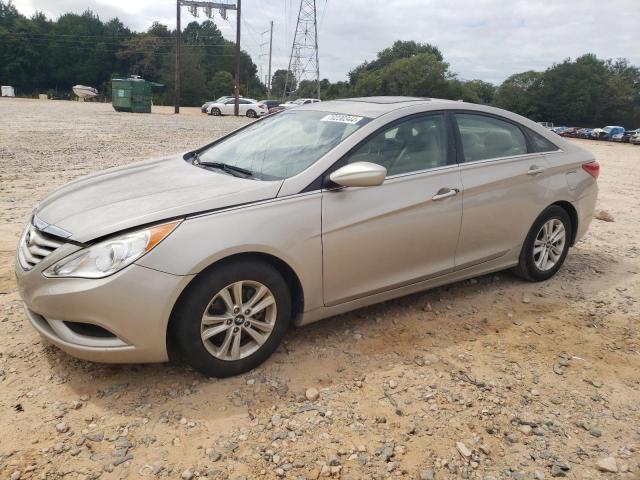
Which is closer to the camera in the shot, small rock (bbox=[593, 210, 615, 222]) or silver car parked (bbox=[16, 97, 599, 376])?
silver car parked (bbox=[16, 97, 599, 376])

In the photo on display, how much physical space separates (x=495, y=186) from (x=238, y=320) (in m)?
2.28

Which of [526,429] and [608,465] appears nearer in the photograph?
[608,465]

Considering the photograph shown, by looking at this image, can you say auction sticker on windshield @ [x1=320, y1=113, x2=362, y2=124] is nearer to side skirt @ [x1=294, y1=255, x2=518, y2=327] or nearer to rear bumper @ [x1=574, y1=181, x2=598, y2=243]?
side skirt @ [x1=294, y1=255, x2=518, y2=327]

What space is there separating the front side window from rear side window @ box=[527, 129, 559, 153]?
1.04 meters

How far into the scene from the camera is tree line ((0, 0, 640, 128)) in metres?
57.7

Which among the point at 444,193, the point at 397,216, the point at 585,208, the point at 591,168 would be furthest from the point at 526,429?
the point at 591,168

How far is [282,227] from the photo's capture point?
9.40 ft

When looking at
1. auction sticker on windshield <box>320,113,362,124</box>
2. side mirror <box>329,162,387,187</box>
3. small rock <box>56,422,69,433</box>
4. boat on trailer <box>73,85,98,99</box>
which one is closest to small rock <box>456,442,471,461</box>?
side mirror <box>329,162,387,187</box>

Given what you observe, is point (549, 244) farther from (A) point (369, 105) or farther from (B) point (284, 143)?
(B) point (284, 143)

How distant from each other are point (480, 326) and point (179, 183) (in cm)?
239

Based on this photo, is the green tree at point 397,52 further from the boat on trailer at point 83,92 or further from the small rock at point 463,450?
the small rock at point 463,450

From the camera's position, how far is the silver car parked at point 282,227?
256 cm

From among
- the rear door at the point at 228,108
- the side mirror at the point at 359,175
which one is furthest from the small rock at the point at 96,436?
the rear door at the point at 228,108

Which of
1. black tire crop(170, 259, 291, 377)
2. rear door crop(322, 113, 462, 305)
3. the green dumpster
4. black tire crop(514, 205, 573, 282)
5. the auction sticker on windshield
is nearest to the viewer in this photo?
black tire crop(170, 259, 291, 377)
